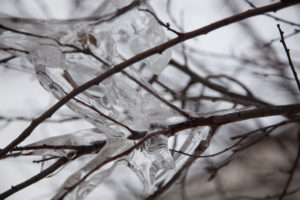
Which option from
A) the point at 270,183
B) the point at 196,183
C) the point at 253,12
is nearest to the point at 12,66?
the point at 253,12

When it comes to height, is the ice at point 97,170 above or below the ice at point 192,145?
above

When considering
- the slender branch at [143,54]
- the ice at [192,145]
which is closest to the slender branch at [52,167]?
the slender branch at [143,54]

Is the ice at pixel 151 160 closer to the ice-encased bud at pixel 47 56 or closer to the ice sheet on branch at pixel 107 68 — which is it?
the ice sheet on branch at pixel 107 68

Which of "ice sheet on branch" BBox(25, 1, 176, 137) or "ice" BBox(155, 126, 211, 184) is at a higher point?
"ice sheet on branch" BBox(25, 1, 176, 137)

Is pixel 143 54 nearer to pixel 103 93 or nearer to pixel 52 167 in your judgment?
pixel 103 93

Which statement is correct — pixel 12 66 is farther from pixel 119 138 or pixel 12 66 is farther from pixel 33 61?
pixel 119 138

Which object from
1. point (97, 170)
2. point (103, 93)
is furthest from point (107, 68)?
point (97, 170)

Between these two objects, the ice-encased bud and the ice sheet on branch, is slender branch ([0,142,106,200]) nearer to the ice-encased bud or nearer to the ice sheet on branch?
the ice sheet on branch

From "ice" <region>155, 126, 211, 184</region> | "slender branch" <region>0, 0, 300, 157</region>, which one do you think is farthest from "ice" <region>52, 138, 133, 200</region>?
"slender branch" <region>0, 0, 300, 157</region>
